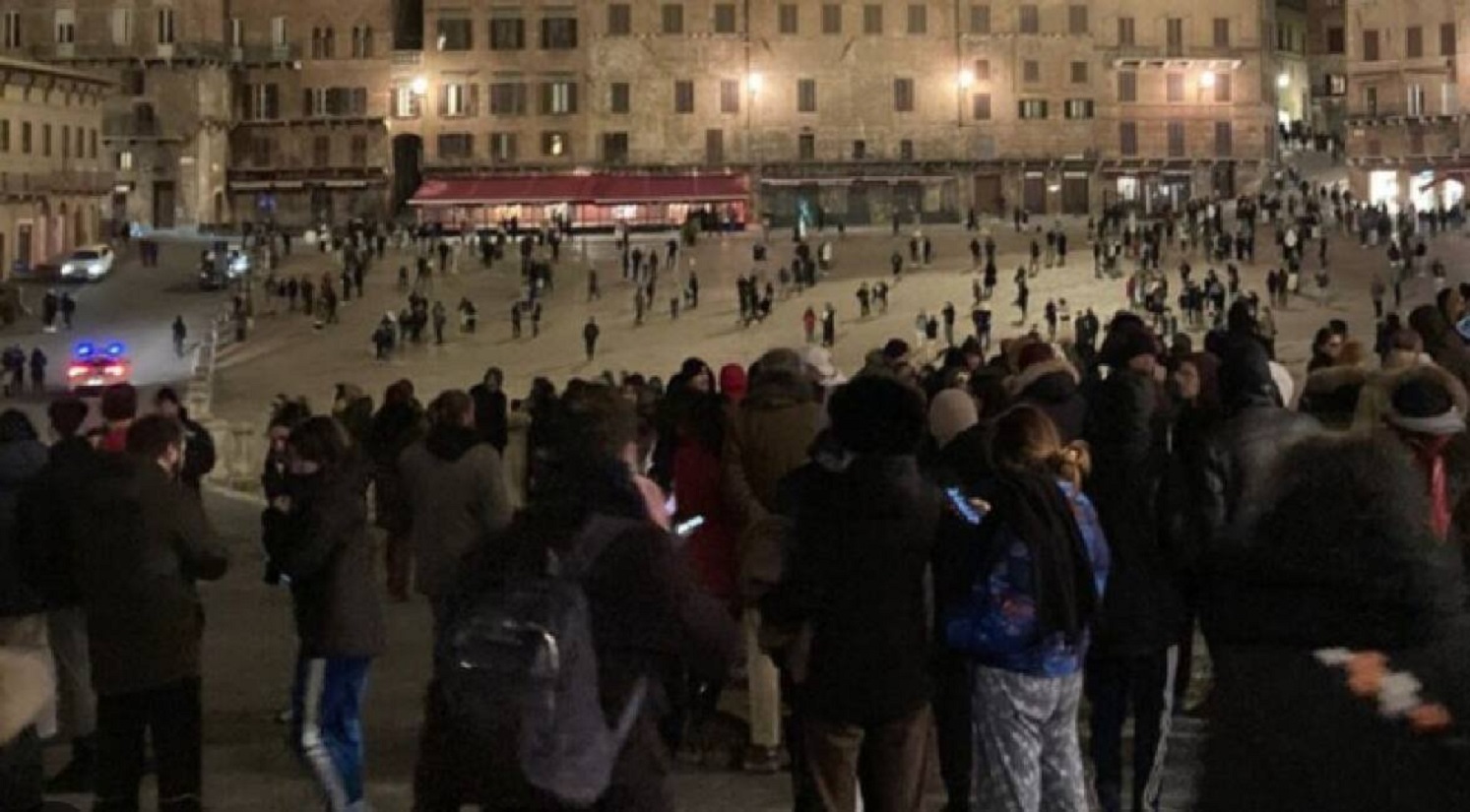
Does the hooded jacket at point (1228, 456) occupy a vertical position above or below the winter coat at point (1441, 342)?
below

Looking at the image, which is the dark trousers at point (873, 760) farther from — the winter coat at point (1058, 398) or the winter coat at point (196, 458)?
the winter coat at point (196, 458)

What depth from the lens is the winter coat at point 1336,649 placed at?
9.78ft

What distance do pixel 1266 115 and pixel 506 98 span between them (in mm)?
28679

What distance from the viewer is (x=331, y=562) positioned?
595 cm

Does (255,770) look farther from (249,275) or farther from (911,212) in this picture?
(911,212)

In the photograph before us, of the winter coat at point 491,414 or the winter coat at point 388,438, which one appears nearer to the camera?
the winter coat at point 388,438

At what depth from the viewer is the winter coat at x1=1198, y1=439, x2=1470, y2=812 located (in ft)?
9.78

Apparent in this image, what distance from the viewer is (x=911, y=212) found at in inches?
2680

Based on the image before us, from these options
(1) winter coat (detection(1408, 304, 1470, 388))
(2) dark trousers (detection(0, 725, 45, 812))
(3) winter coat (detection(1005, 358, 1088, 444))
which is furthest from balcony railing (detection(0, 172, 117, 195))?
(2) dark trousers (detection(0, 725, 45, 812))

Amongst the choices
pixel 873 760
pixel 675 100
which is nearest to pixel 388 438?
pixel 873 760

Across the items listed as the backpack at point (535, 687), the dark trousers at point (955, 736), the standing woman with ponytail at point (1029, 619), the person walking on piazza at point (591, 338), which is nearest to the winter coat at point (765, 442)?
the dark trousers at point (955, 736)

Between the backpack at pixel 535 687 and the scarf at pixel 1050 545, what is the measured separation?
5.00ft

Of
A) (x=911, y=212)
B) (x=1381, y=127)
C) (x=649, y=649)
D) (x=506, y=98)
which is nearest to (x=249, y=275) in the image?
(x=506, y=98)

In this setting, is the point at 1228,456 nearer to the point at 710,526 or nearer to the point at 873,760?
the point at 873,760
